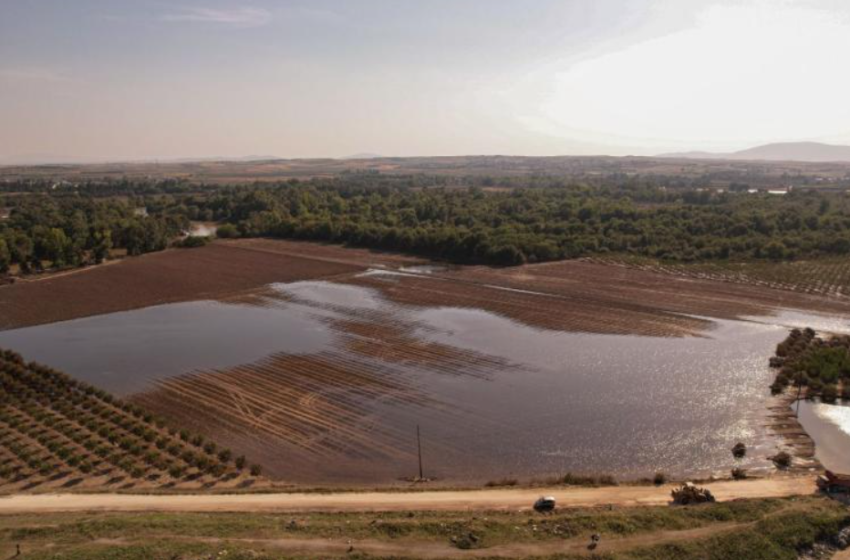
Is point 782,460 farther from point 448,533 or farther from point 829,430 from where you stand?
point 448,533

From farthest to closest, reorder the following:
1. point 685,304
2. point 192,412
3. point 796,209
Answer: point 796,209 < point 685,304 < point 192,412

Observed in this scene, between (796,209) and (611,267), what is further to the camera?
(796,209)

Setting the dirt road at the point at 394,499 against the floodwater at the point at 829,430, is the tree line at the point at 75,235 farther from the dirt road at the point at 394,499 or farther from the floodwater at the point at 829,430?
the floodwater at the point at 829,430

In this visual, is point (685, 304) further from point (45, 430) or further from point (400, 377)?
point (45, 430)

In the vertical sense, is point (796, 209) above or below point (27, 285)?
above

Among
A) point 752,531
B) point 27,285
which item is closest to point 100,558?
point 752,531

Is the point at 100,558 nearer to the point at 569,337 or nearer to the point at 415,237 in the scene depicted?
the point at 569,337

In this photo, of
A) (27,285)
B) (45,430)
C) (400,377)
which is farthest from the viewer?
(27,285)

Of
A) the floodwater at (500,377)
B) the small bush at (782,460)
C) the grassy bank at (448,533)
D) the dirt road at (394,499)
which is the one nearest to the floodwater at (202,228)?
the floodwater at (500,377)
